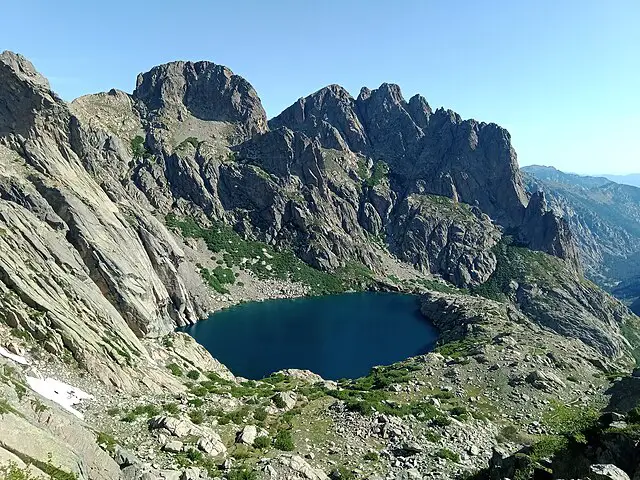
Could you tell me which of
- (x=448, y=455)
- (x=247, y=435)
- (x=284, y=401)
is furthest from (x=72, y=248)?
(x=448, y=455)

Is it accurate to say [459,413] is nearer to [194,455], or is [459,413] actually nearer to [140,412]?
[194,455]

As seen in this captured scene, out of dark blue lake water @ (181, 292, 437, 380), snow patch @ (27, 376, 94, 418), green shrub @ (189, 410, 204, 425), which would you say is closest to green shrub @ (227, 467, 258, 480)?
green shrub @ (189, 410, 204, 425)

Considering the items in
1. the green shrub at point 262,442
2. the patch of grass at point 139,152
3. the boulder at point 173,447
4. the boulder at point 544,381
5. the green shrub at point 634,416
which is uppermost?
the patch of grass at point 139,152

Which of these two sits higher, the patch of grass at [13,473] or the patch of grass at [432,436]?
the patch of grass at [432,436]

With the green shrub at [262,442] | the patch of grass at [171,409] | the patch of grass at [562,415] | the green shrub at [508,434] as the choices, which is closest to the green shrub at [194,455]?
the green shrub at [262,442]

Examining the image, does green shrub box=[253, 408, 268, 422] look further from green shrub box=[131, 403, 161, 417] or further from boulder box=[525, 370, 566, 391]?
boulder box=[525, 370, 566, 391]

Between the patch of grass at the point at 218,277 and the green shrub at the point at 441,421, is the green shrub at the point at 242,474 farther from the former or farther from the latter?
the patch of grass at the point at 218,277

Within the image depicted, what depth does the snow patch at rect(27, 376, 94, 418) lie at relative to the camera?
1238 inches

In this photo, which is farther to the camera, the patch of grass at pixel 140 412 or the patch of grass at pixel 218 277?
the patch of grass at pixel 218 277

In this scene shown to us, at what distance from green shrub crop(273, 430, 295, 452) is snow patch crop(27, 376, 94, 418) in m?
14.0

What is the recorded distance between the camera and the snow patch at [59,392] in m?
31.4

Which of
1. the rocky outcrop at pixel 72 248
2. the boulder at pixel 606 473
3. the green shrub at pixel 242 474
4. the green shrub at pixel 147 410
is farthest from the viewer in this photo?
the rocky outcrop at pixel 72 248

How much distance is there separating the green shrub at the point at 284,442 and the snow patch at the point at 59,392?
14006mm

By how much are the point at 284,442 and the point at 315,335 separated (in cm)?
8175
